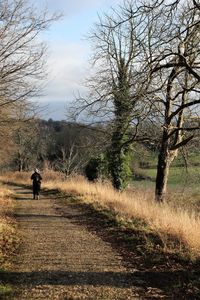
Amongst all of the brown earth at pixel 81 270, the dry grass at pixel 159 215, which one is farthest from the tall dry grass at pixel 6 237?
the dry grass at pixel 159 215

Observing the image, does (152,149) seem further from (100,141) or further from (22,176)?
(22,176)

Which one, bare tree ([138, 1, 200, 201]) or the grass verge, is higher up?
bare tree ([138, 1, 200, 201])

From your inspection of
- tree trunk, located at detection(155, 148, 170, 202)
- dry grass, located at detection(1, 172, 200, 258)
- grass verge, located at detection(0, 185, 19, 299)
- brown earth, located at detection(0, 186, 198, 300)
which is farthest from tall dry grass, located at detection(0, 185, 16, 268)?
tree trunk, located at detection(155, 148, 170, 202)

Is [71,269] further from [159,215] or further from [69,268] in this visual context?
[159,215]

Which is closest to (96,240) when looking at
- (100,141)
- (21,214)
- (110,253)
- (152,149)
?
(110,253)

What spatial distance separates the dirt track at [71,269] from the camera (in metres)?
7.54

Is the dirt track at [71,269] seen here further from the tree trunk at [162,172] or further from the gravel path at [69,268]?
the tree trunk at [162,172]

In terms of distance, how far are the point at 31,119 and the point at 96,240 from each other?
23.9 ft

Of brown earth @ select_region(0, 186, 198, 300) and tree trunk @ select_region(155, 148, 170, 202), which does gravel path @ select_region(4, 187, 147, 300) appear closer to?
brown earth @ select_region(0, 186, 198, 300)

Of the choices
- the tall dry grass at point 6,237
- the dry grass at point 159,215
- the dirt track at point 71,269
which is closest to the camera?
the dirt track at point 71,269

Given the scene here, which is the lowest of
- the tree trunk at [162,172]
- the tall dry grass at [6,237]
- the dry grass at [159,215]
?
the tall dry grass at [6,237]

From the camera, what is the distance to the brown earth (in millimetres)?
7551

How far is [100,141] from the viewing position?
25.9 metres

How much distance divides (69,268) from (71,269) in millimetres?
88
